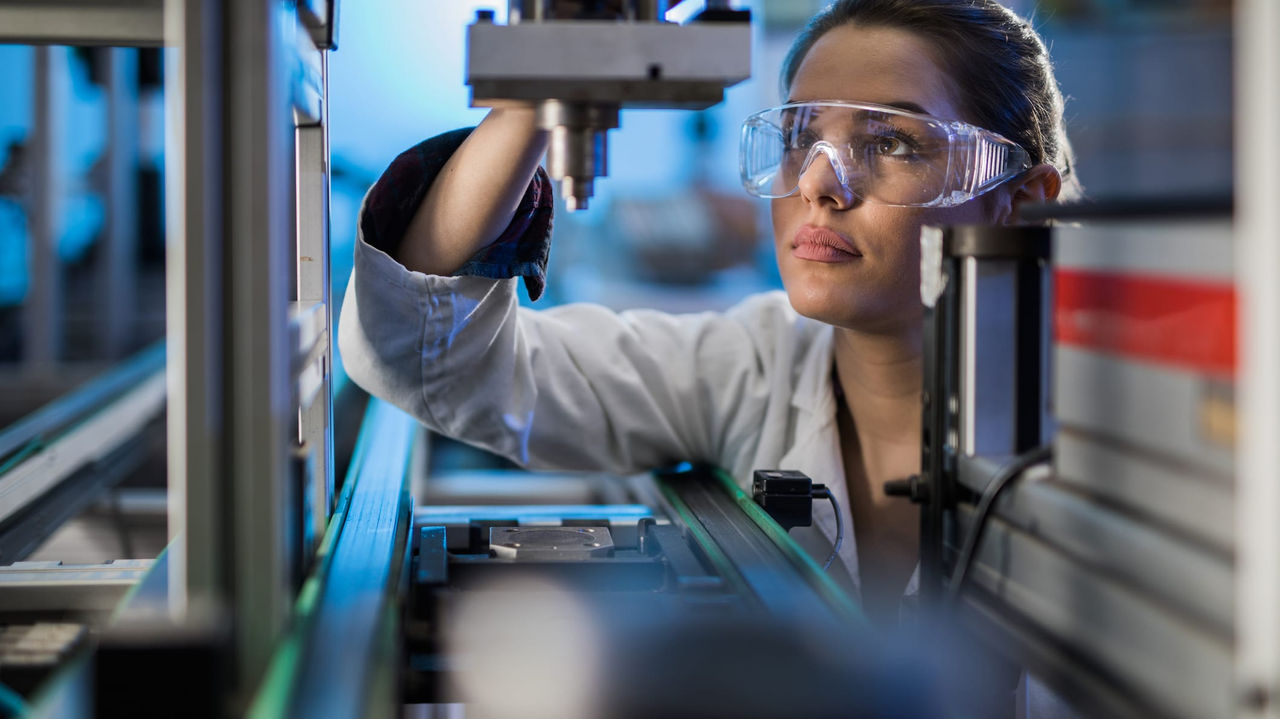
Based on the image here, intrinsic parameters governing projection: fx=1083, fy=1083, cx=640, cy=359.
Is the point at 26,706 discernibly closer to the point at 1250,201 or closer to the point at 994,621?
the point at 994,621

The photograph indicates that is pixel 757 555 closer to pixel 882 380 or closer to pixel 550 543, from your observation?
pixel 550 543

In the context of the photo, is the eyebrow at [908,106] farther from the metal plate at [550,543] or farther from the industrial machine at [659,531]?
the metal plate at [550,543]

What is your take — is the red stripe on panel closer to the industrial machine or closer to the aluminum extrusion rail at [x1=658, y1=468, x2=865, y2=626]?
the industrial machine

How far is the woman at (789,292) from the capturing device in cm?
117

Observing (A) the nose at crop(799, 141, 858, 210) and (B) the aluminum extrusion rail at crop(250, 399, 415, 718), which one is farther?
(A) the nose at crop(799, 141, 858, 210)

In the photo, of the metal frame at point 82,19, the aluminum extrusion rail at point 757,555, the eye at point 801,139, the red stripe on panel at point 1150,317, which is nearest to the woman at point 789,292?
the eye at point 801,139

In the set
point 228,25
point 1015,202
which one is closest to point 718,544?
point 228,25

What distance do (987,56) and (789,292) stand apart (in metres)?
0.40

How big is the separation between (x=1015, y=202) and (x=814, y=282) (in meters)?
0.33

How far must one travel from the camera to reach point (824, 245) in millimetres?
1283

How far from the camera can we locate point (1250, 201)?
0.48 m

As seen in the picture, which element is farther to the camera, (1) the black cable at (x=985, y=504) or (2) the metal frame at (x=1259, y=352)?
(1) the black cable at (x=985, y=504)

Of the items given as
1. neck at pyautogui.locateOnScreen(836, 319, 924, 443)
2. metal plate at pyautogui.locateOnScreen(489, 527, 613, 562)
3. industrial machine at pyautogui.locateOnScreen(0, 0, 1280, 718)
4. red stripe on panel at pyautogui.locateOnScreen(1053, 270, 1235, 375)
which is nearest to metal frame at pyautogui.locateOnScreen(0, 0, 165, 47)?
industrial machine at pyautogui.locateOnScreen(0, 0, 1280, 718)

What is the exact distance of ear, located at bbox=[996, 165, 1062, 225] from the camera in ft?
4.51
